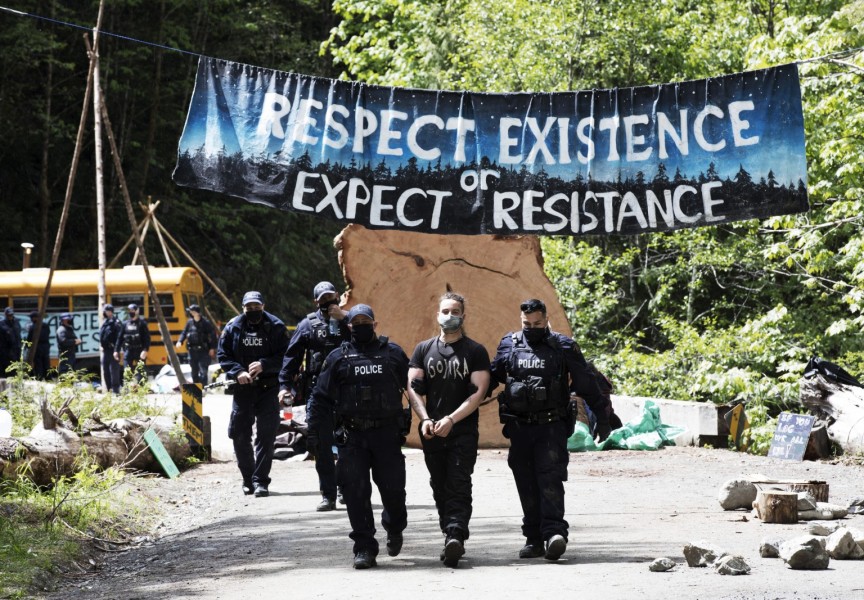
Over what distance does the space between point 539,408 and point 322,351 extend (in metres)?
3.02

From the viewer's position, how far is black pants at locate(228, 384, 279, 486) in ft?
38.5

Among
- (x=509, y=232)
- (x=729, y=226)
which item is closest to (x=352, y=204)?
(x=509, y=232)

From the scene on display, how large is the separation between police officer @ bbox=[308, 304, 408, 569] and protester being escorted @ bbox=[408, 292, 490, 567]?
15 centimetres

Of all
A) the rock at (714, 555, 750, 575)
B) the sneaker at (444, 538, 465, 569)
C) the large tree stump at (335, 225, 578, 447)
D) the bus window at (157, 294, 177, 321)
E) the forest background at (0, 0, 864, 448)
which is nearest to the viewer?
the rock at (714, 555, 750, 575)

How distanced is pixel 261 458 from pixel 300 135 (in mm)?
3206

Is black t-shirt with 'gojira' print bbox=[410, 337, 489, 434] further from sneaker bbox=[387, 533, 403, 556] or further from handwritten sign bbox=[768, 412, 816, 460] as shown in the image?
handwritten sign bbox=[768, 412, 816, 460]

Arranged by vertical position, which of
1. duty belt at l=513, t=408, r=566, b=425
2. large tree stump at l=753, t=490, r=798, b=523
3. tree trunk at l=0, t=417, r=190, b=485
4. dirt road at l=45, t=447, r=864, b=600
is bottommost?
dirt road at l=45, t=447, r=864, b=600

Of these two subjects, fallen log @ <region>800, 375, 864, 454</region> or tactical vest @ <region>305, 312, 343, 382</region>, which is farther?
fallen log @ <region>800, 375, 864, 454</region>

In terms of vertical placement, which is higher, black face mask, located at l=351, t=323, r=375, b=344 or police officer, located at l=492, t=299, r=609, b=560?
black face mask, located at l=351, t=323, r=375, b=344

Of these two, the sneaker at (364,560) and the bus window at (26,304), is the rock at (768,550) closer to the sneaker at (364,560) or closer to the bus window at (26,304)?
the sneaker at (364,560)

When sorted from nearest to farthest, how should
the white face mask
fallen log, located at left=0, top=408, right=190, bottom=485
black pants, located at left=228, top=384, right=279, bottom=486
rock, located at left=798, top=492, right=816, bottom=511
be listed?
the white face mask, rock, located at left=798, top=492, right=816, bottom=511, fallen log, located at left=0, top=408, right=190, bottom=485, black pants, located at left=228, top=384, right=279, bottom=486

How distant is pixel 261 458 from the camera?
11.8m

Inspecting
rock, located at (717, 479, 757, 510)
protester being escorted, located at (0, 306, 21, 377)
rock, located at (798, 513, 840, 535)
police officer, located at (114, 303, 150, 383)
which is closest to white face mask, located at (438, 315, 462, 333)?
rock, located at (798, 513, 840, 535)

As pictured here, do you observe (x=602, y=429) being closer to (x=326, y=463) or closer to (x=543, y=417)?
(x=543, y=417)
